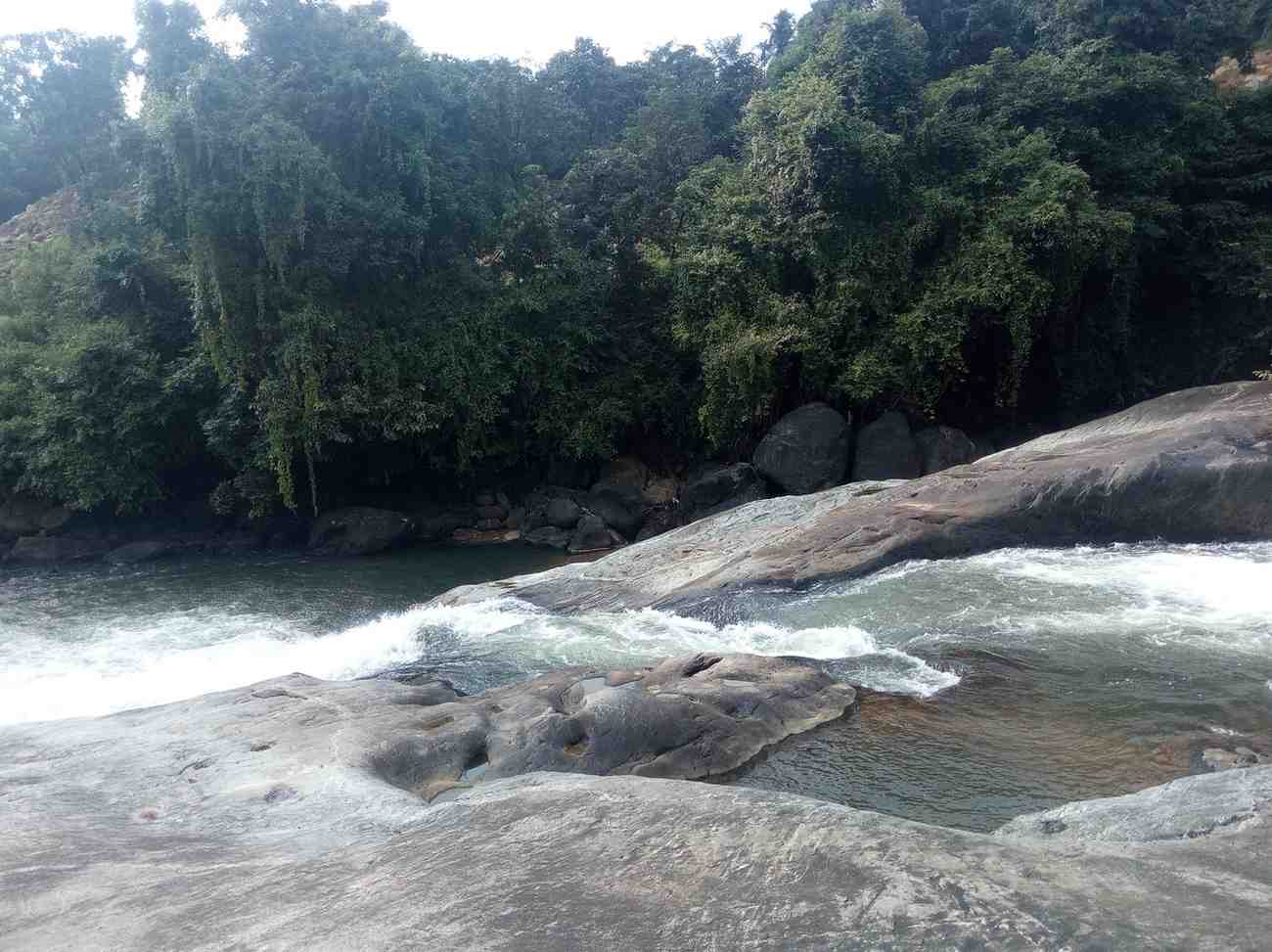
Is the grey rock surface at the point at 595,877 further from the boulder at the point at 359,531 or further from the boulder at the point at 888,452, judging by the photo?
the boulder at the point at 359,531

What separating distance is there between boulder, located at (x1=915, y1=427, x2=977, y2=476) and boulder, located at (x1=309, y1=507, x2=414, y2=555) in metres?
11.3

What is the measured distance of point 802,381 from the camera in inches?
771

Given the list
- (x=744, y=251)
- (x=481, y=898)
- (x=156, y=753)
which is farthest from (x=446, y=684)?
(x=744, y=251)

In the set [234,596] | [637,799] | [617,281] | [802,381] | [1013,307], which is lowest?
[234,596]

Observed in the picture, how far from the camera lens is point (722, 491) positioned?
19172 mm

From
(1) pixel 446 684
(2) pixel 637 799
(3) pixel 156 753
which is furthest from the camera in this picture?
(1) pixel 446 684

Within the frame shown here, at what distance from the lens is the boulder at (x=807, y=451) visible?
60.2 ft

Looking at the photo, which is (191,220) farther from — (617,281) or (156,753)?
(156,753)

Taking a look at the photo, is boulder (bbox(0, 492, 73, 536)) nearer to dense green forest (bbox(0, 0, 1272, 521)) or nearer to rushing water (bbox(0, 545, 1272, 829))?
dense green forest (bbox(0, 0, 1272, 521))

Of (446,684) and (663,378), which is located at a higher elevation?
(663,378)

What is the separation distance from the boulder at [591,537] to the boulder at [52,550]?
10356 millimetres

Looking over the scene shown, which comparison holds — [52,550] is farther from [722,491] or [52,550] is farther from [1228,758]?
[1228,758]

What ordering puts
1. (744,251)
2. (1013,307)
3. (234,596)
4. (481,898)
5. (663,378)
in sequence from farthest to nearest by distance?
(663,378)
(744,251)
(1013,307)
(234,596)
(481,898)

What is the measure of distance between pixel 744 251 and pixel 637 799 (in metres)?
17.5
